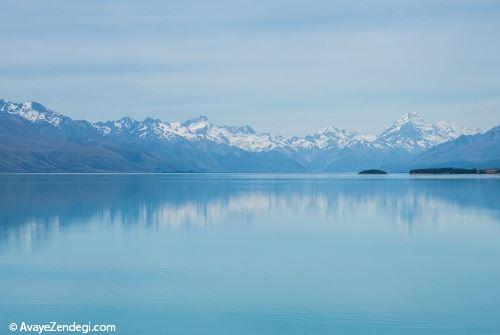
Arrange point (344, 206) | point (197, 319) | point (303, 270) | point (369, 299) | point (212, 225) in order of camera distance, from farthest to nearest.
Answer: point (344, 206) → point (212, 225) → point (303, 270) → point (369, 299) → point (197, 319)

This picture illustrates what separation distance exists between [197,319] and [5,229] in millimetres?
26941

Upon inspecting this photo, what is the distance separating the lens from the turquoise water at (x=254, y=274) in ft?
71.3

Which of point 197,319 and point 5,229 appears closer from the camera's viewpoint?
point 197,319

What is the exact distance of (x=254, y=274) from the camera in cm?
2920

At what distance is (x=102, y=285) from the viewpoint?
26.5 metres

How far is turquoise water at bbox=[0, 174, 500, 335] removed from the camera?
21.7m

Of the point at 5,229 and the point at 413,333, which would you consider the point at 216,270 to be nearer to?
the point at 413,333

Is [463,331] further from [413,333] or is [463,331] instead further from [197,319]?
[197,319]

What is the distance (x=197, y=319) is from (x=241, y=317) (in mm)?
1477

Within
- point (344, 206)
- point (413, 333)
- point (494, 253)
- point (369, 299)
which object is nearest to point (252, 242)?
point (494, 253)

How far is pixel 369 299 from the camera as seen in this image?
2414 cm

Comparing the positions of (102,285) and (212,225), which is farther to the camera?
(212,225)

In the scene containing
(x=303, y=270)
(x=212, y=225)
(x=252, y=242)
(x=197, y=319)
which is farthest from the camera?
(x=212, y=225)

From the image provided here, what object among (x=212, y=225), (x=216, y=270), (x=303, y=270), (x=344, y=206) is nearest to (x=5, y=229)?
(x=212, y=225)
